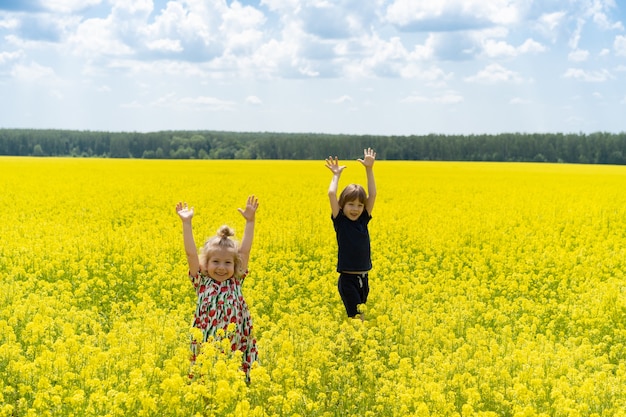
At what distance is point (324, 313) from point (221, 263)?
10.2ft

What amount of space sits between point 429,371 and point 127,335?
10.1ft

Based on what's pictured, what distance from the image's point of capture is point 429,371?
567 cm

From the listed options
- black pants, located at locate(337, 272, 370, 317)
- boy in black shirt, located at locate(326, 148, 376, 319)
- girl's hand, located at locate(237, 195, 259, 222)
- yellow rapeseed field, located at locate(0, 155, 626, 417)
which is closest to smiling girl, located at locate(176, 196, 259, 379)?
girl's hand, located at locate(237, 195, 259, 222)

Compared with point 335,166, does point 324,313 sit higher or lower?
lower

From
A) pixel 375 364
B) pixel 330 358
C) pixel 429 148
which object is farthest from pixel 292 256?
pixel 429 148

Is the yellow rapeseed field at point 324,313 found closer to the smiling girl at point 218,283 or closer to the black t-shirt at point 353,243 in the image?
the smiling girl at point 218,283

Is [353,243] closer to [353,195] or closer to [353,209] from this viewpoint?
[353,209]

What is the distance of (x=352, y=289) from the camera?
7.79 m

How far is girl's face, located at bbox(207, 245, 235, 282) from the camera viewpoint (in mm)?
5531

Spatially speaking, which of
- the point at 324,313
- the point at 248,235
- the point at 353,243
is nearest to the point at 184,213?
the point at 248,235

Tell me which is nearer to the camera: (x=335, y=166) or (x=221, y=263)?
(x=221, y=263)

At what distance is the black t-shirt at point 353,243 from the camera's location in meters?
7.50

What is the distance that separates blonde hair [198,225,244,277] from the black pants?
2402 millimetres

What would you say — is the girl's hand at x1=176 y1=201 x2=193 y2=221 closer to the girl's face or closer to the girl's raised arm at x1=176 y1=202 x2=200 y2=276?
the girl's raised arm at x1=176 y1=202 x2=200 y2=276
